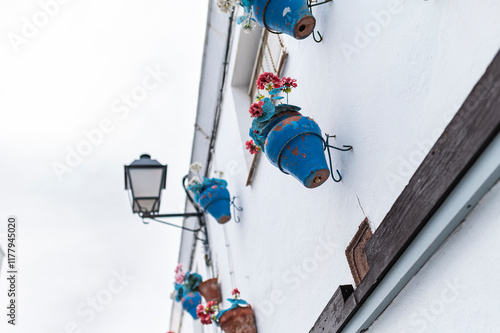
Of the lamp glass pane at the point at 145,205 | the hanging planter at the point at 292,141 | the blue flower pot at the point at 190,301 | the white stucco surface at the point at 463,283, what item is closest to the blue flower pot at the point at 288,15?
the hanging planter at the point at 292,141

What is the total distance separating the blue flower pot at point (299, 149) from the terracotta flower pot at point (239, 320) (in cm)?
220

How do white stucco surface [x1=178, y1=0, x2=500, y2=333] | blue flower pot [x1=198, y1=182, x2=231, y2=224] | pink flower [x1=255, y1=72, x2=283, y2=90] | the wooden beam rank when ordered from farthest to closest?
1. blue flower pot [x1=198, y1=182, x2=231, y2=224]
2. pink flower [x1=255, y1=72, x2=283, y2=90]
3. white stucco surface [x1=178, y1=0, x2=500, y2=333]
4. the wooden beam

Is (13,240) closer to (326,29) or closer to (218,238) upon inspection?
(218,238)

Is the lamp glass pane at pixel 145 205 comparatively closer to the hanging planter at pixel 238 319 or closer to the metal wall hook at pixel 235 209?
the metal wall hook at pixel 235 209

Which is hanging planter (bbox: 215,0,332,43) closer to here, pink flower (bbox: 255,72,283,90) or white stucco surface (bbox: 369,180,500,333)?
pink flower (bbox: 255,72,283,90)

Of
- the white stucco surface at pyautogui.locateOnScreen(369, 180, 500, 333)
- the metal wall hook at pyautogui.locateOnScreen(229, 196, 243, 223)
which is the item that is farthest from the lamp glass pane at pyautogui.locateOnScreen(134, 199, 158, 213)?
the white stucco surface at pyautogui.locateOnScreen(369, 180, 500, 333)

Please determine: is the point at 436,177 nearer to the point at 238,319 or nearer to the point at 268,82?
the point at 268,82

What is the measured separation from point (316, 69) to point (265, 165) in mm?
1220

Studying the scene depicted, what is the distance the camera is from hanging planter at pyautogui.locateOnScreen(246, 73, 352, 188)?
88.7 inches

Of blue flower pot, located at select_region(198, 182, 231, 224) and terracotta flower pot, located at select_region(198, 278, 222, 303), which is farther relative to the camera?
terracotta flower pot, located at select_region(198, 278, 222, 303)

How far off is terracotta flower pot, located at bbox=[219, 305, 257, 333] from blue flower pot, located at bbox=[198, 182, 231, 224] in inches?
36.6

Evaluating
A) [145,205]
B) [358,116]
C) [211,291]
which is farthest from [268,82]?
[211,291]

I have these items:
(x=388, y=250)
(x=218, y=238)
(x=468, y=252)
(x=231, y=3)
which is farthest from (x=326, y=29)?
(x=218, y=238)

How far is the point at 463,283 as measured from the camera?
1.52 m
